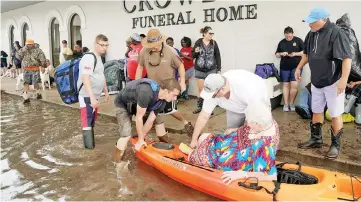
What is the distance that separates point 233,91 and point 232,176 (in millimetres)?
975

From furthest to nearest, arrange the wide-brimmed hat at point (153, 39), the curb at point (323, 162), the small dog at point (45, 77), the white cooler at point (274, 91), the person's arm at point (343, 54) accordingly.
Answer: the small dog at point (45, 77), the white cooler at point (274, 91), the wide-brimmed hat at point (153, 39), the curb at point (323, 162), the person's arm at point (343, 54)

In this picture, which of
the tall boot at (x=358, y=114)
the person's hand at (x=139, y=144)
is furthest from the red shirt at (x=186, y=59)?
the person's hand at (x=139, y=144)

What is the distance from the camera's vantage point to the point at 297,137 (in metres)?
5.77

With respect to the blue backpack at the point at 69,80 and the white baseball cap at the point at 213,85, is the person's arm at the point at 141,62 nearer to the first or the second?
the blue backpack at the point at 69,80

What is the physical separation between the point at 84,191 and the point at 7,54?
706 inches

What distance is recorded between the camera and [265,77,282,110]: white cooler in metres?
7.18

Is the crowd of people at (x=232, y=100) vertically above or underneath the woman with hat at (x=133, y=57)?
underneath

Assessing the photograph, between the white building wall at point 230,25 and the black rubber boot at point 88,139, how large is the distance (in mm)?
4197

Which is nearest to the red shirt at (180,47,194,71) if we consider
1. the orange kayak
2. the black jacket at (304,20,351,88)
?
the black jacket at (304,20,351,88)

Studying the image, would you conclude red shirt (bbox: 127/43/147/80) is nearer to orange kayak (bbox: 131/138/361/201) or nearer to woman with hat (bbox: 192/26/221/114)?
woman with hat (bbox: 192/26/221/114)

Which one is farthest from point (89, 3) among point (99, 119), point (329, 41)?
point (329, 41)

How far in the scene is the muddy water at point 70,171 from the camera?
4254 millimetres

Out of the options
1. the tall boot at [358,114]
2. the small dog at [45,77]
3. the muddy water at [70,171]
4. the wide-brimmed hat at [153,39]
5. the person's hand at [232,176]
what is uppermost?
the wide-brimmed hat at [153,39]

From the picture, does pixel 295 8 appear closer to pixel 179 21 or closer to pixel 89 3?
pixel 179 21
